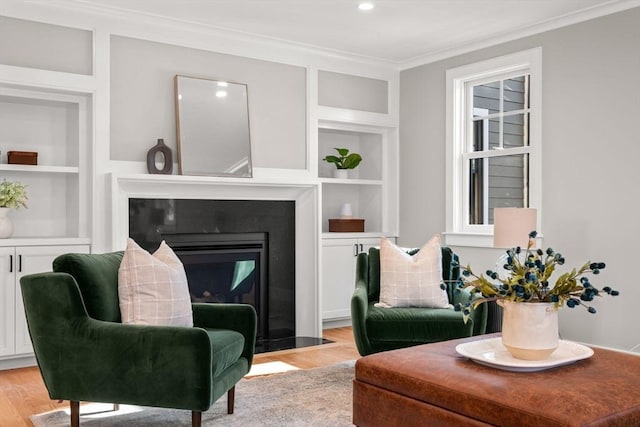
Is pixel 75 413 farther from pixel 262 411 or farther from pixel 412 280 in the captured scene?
pixel 412 280

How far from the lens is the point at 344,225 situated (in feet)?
19.3

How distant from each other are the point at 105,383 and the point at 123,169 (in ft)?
7.28

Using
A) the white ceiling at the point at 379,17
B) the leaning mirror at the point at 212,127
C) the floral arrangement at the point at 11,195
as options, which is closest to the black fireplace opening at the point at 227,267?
the leaning mirror at the point at 212,127

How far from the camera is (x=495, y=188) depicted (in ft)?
17.9

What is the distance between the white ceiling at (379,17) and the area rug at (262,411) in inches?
99.2

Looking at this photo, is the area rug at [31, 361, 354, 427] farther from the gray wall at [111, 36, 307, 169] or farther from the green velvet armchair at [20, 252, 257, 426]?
the gray wall at [111, 36, 307, 169]

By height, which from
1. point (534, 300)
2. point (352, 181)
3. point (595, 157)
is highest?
point (595, 157)

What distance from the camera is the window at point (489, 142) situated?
5.07 m

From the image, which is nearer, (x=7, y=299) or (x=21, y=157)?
(x=7, y=299)

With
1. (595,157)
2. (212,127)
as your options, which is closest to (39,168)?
(212,127)

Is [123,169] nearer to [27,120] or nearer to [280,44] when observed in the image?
[27,120]

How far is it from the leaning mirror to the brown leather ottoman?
2.68 meters

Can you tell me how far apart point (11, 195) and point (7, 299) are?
2.24ft

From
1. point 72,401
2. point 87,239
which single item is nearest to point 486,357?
point 72,401
